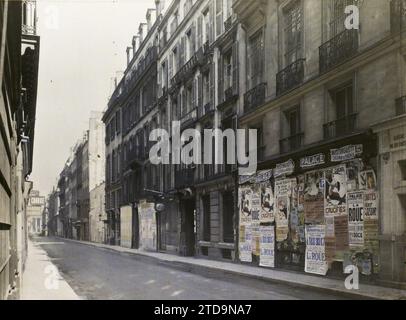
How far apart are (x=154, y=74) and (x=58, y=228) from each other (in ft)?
297

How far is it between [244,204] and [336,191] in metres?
6.82

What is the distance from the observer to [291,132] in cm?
1980

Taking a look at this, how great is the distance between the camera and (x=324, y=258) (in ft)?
53.8

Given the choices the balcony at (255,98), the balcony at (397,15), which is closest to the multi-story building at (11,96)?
the balcony at (255,98)

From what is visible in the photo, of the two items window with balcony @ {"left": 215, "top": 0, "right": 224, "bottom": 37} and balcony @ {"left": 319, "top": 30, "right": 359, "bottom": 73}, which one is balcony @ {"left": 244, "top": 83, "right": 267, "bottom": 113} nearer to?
balcony @ {"left": 319, "top": 30, "right": 359, "bottom": 73}

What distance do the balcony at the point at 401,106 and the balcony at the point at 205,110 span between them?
13507 mm

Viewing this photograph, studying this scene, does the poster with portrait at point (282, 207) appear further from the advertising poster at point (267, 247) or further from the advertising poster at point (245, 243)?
the advertising poster at point (245, 243)

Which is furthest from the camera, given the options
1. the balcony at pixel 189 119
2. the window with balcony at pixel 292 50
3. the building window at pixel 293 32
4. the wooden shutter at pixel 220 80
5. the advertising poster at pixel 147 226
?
the advertising poster at pixel 147 226

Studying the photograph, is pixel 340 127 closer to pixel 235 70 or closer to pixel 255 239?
pixel 255 239

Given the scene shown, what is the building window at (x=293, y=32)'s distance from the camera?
1897 cm

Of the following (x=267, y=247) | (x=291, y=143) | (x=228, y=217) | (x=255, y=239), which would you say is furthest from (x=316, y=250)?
(x=228, y=217)
